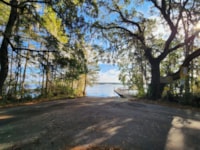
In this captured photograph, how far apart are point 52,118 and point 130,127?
205 centimetres

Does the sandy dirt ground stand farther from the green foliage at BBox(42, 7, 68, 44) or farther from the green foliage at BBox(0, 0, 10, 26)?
the green foliage at BBox(0, 0, 10, 26)

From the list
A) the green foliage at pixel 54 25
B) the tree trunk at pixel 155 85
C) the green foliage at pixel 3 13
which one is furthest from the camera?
the tree trunk at pixel 155 85

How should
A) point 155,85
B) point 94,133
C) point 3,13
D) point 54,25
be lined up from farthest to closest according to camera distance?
1. point 155,85
2. point 3,13
3. point 54,25
4. point 94,133

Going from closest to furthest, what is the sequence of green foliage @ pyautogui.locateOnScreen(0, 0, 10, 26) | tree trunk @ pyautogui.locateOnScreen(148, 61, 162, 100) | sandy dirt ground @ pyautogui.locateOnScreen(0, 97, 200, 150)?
1. sandy dirt ground @ pyautogui.locateOnScreen(0, 97, 200, 150)
2. green foliage @ pyautogui.locateOnScreen(0, 0, 10, 26)
3. tree trunk @ pyautogui.locateOnScreen(148, 61, 162, 100)

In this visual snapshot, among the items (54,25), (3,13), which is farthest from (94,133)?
(3,13)

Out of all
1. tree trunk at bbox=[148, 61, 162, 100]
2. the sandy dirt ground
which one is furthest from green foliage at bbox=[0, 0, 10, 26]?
tree trunk at bbox=[148, 61, 162, 100]

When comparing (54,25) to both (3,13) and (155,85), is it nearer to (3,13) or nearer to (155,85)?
(3,13)

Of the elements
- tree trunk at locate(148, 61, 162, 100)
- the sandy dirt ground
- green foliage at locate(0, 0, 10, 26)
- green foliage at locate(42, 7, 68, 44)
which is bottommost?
the sandy dirt ground

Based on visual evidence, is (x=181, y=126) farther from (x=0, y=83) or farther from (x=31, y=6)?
(x=0, y=83)

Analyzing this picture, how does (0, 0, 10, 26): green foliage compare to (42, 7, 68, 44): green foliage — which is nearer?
(42, 7, 68, 44): green foliage

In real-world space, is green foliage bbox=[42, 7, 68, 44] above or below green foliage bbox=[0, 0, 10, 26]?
below

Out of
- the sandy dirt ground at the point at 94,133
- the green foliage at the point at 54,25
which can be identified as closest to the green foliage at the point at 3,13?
the green foliage at the point at 54,25

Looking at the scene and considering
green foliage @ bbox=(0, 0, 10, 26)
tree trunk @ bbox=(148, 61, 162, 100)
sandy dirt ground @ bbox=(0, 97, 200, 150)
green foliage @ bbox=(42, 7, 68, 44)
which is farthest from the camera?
tree trunk @ bbox=(148, 61, 162, 100)

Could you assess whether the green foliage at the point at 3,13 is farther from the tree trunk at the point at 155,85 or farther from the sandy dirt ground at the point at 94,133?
the tree trunk at the point at 155,85
